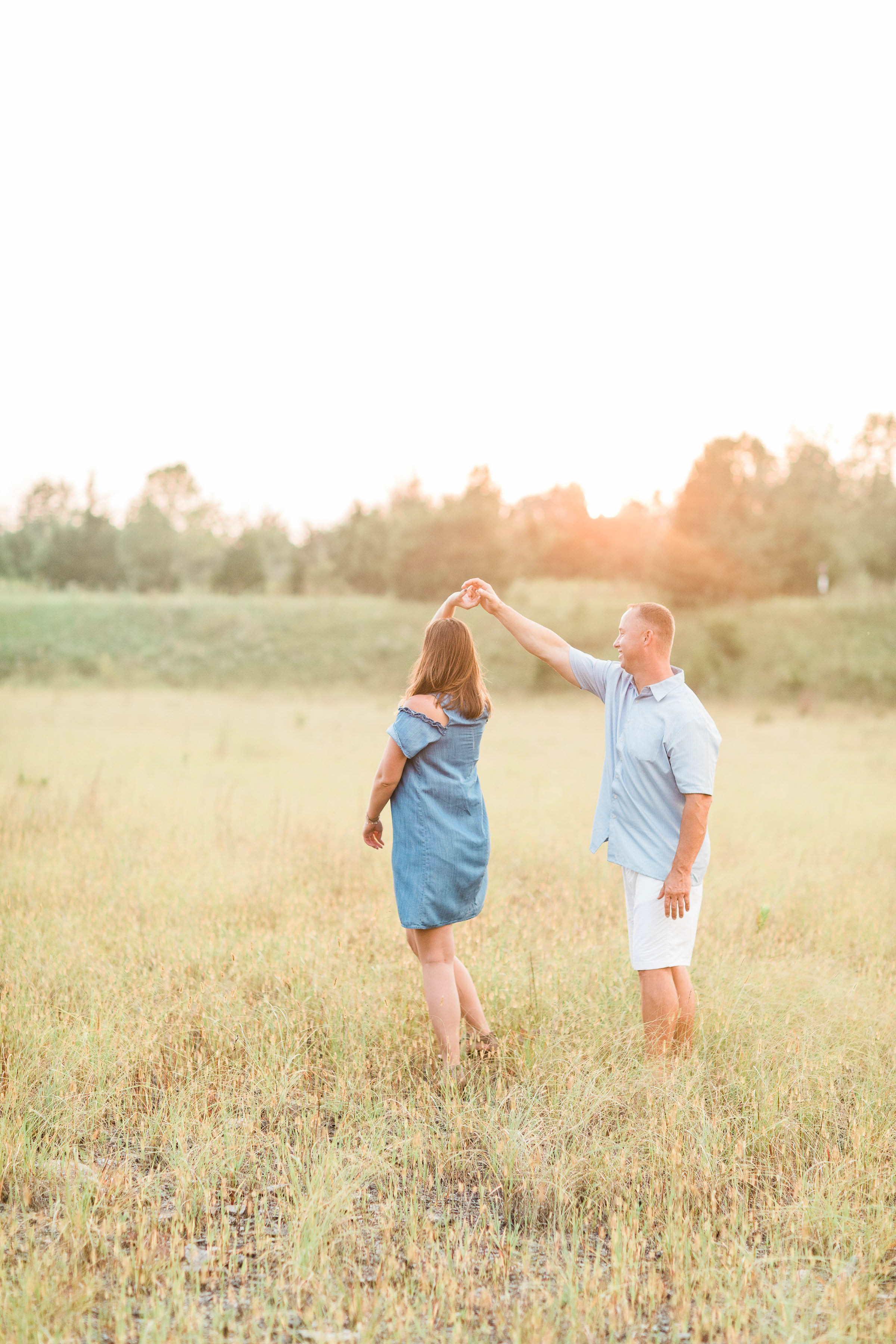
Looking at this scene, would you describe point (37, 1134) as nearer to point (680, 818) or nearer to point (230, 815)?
point (680, 818)

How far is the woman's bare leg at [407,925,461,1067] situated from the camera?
167 inches

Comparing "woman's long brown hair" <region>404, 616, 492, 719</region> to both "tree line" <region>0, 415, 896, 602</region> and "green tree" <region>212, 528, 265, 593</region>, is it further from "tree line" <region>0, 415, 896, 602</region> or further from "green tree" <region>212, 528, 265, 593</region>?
"green tree" <region>212, 528, 265, 593</region>

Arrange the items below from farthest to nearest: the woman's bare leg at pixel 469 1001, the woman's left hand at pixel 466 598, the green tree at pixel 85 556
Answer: the green tree at pixel 85 556
the woman's left hand at pixel 466 598
the woman's bare leg at pixel 469 1001

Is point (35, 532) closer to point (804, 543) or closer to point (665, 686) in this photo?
point (804, 543)

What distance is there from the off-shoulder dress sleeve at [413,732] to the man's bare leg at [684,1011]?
1.50 meters

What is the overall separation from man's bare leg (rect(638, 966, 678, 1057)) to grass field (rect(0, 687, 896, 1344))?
0.13 m

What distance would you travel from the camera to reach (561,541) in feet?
149

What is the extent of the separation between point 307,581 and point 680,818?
44.5 metres

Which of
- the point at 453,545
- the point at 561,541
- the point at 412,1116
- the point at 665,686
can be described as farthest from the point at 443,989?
the point at 561,541

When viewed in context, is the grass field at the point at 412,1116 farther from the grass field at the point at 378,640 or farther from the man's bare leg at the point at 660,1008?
the grass field at the point at 378,640

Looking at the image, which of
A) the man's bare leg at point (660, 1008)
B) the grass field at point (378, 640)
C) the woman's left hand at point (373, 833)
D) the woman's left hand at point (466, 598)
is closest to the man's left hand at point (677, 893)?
the man's bare leg at point (660, 1008)

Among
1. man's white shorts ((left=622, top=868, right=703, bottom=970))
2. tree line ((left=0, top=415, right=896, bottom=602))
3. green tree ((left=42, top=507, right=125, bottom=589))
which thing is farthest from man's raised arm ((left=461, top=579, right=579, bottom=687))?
green tree ((left=42, top=507, right=125, bottom=589))

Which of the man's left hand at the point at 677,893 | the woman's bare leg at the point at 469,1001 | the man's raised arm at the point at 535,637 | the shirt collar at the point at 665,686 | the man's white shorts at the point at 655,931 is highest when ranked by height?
the man's raised arm at the point at 535,637

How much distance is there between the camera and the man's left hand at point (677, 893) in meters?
4.06
